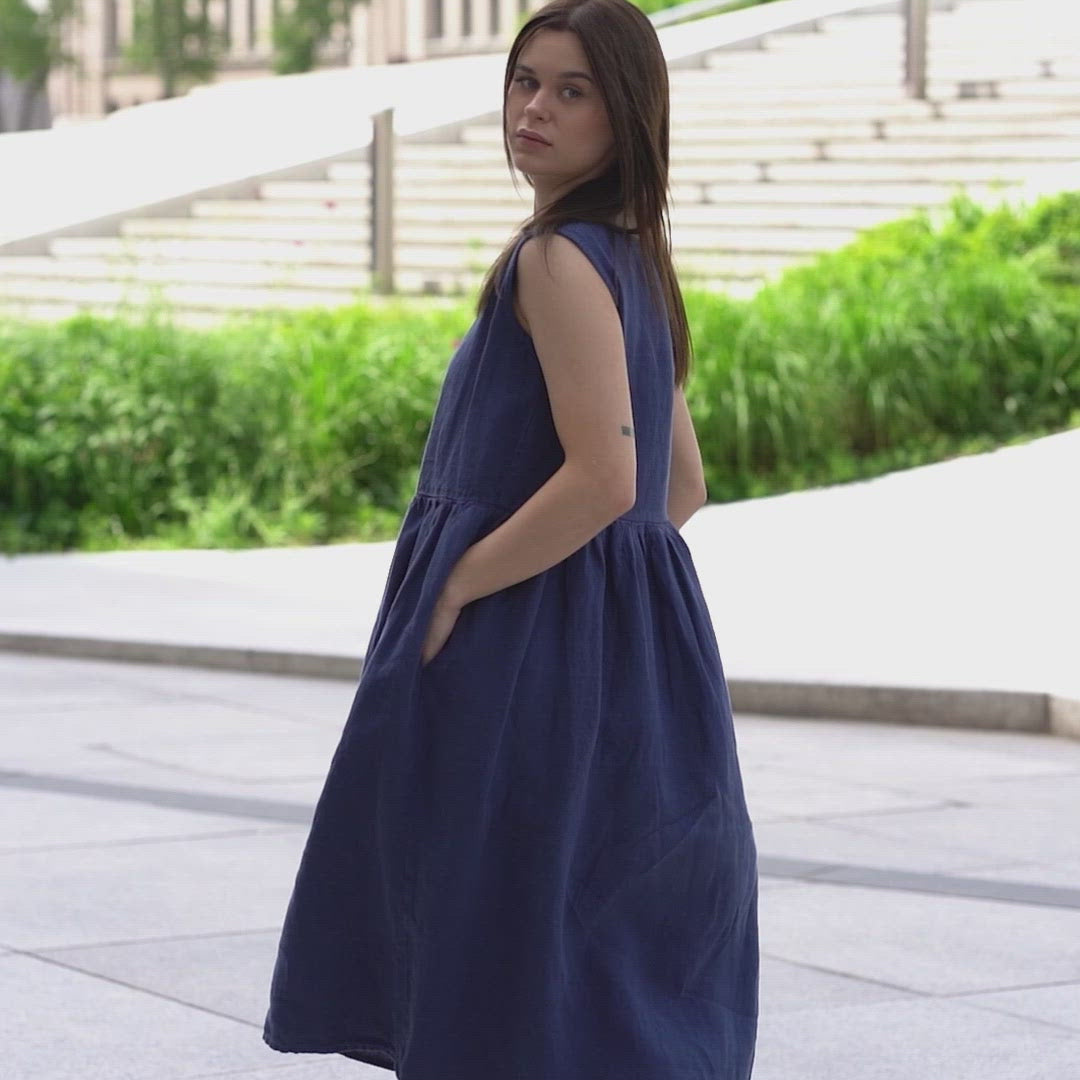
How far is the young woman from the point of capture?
2801 mm

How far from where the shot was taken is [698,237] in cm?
1923

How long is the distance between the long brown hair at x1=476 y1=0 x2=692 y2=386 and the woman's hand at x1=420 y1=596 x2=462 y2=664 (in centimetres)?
37

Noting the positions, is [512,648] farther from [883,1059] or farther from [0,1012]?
[0,1012]

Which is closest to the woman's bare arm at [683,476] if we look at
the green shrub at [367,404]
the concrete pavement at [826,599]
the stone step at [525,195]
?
the concrete pavement at [826,599]

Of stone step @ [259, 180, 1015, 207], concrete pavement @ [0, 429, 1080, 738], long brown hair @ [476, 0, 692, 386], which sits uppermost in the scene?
stone step @ [259, 180, 1015, 207]

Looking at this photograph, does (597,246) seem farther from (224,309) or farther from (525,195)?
(525,195)

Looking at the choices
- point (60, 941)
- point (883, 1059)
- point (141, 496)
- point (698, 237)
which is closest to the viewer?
point (883, 1059)

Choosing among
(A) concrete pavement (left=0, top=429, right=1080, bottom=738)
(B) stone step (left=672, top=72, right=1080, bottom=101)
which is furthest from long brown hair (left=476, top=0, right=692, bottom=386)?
(B) stone step (left=672, top=72, right=1080, bottom=101)

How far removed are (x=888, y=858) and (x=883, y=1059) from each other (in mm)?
1805

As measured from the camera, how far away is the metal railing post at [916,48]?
21.2m

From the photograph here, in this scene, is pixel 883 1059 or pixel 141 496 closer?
pixel 883 1059

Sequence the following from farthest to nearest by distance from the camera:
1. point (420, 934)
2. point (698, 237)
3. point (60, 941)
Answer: point (698, 237), point (60, 941), point (420, 934)

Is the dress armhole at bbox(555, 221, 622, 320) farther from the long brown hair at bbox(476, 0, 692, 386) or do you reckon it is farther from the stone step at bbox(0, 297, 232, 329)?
the stone step at bbox(0, 297, 232, 329)

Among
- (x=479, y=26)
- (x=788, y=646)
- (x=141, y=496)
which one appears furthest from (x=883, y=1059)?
(x=479, y=26)
